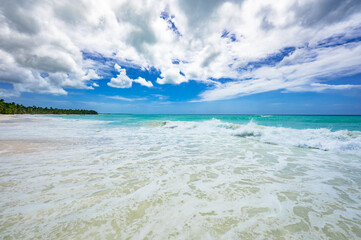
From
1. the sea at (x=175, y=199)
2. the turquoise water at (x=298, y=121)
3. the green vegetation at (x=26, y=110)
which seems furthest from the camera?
the green vegetation at (x=26, y=110)

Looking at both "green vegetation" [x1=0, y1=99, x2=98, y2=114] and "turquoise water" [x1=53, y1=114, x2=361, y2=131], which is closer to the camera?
"turquoise water" [x1=53, y1=114, x2=361, y2=131]

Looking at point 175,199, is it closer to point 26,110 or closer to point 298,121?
point 298,121

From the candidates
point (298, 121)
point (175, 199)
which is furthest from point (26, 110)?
point (298, 121)

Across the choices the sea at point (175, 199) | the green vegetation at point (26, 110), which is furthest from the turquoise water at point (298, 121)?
the green vegetation at point (26, 110)

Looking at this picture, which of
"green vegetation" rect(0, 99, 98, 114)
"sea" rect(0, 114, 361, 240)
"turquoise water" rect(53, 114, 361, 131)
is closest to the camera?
"sea" rect(0, 114, 361, 240)

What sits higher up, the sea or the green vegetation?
the green vegetation

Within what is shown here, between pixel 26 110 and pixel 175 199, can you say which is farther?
pixel 26 110

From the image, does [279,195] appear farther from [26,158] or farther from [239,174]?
[26,158]

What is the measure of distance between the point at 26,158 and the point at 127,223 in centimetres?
551

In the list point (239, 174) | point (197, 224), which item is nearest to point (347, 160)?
point (239, 174)

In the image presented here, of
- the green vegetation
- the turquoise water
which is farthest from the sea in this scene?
the green vegetation

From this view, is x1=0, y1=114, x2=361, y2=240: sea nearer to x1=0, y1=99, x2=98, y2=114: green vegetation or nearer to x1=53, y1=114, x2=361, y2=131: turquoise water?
x1=53, y1=114, x2=361, y2=131: turquoise water

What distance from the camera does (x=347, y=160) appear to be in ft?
19.6

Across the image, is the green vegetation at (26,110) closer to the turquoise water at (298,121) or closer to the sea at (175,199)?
the turquoise water at (298,121)
